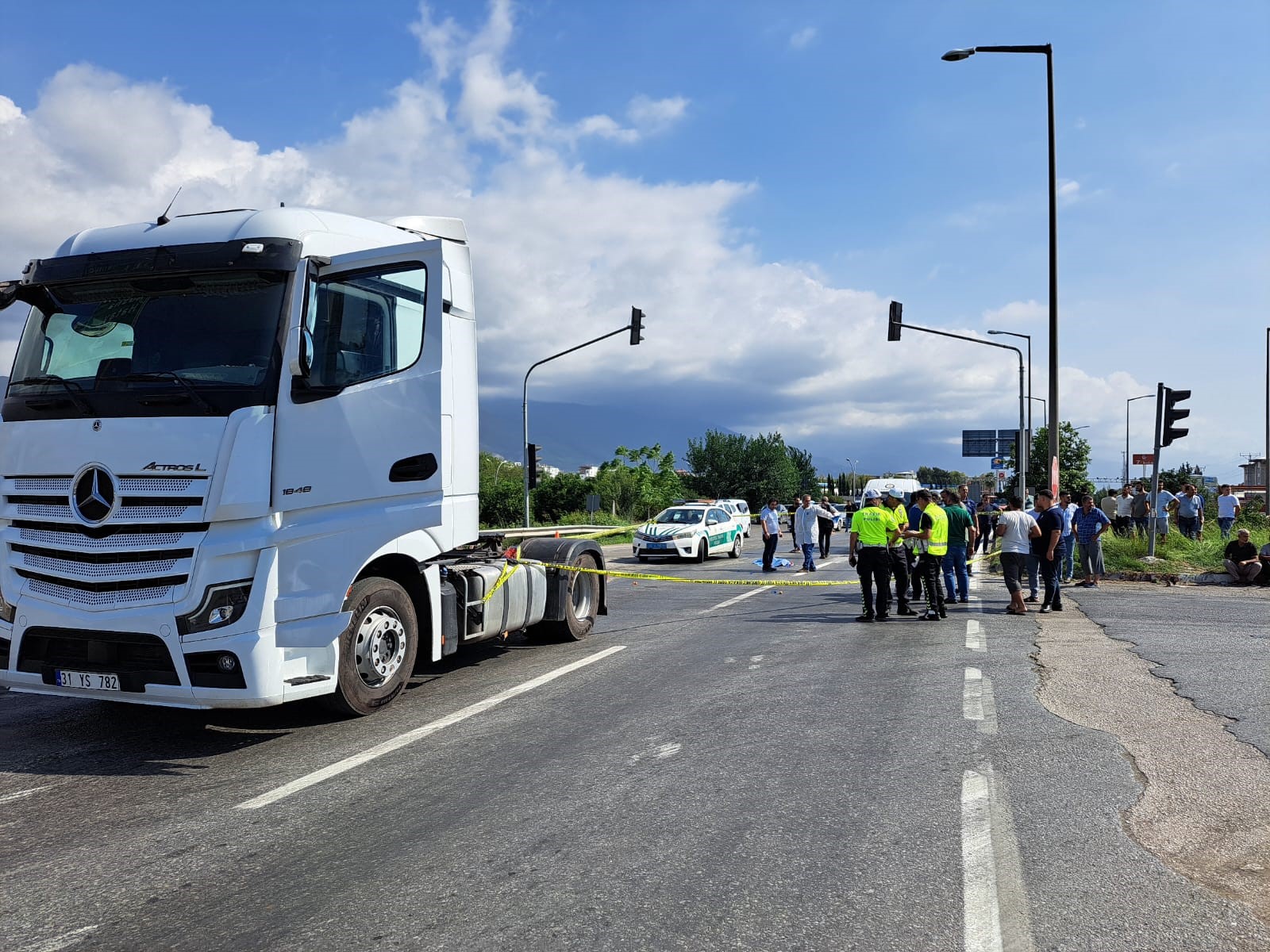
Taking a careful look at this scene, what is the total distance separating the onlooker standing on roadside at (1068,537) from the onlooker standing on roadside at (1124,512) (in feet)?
27.5

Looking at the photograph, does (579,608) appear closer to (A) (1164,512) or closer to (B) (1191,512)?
(B) (1191,512)

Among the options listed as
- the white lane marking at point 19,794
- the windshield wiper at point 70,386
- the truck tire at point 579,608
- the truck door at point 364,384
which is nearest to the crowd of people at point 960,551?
the truck tire at point 579,608

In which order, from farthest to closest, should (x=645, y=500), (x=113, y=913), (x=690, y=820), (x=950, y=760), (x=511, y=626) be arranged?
1. (x=645, y=500)
2. (x=511, y=626)
3. (x=950, y=760)
4. (x=690, y=820)
5. (x=113, y=913)

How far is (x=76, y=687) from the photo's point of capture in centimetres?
589

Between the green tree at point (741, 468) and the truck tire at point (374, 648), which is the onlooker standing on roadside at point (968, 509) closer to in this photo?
the truck tire at point (374, 648)

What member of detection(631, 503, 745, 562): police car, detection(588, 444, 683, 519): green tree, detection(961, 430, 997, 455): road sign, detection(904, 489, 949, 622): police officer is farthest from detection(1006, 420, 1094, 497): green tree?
detection(904, 489, 949, 622): police officer

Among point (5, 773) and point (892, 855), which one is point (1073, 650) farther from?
point (5, 773)

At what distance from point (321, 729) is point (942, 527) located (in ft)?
28.8

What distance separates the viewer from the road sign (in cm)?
7100

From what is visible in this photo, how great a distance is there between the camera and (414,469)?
6.86 metres

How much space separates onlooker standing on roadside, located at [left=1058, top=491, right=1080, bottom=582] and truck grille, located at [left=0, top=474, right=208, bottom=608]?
41.9ft

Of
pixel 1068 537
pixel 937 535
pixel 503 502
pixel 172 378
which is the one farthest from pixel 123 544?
pixel 503 502

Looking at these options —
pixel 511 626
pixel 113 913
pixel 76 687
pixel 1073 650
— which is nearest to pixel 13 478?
pixel 76 687

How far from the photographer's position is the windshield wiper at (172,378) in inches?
230
